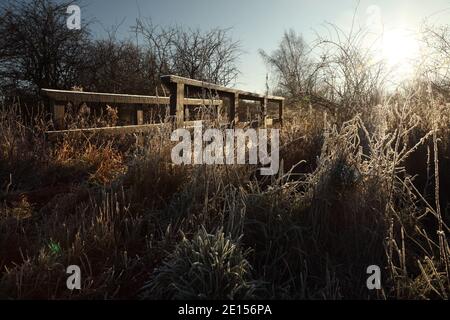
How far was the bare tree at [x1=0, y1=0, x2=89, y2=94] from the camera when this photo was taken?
29.6 feet

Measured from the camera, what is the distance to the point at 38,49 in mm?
9375

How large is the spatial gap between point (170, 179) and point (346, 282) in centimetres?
140

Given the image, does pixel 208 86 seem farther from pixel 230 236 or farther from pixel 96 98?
pixel 96 98

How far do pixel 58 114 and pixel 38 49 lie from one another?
574 cm

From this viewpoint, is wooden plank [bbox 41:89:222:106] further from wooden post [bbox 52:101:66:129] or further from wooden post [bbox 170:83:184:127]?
wooden post [bbox 170:83:184:127]

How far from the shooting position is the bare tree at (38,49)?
9031 millimetres

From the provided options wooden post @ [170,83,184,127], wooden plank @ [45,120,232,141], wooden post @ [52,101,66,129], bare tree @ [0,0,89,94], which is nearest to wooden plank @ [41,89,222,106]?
wooden post @ [52,101,66,129]

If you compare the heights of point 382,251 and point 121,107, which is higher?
point 121,107

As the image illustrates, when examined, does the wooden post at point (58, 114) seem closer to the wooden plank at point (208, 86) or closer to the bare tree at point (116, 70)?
the wooden plank at point (208, 86)

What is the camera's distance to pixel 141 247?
2.15 metres

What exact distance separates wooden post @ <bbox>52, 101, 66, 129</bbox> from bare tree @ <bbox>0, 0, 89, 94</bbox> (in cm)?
502
